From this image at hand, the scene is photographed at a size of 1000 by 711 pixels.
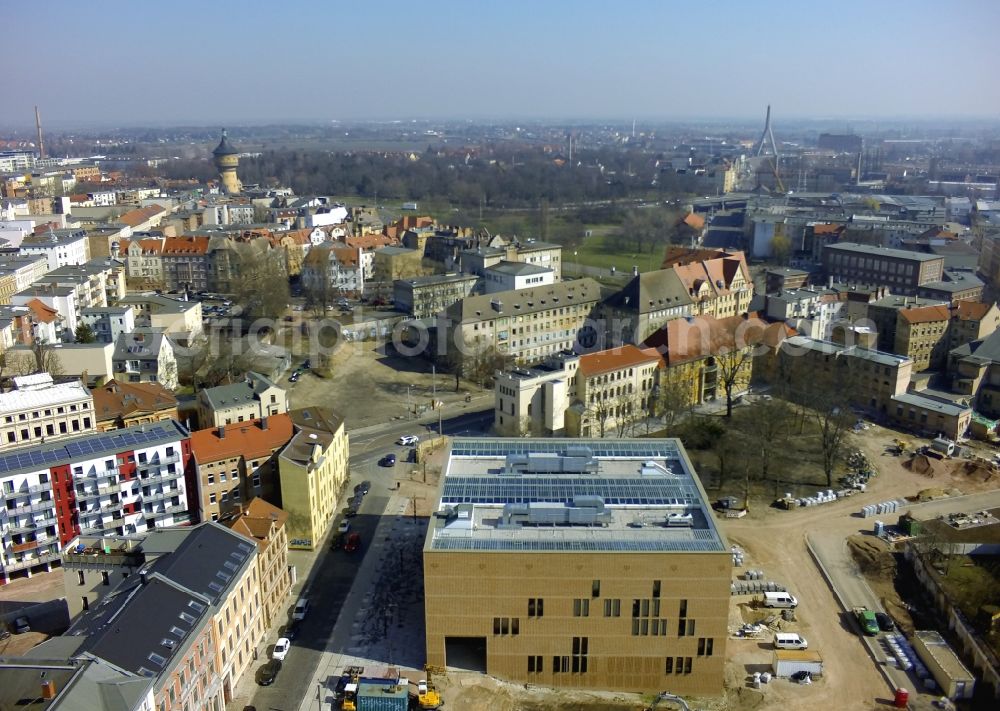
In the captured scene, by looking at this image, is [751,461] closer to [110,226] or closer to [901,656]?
[901,656]

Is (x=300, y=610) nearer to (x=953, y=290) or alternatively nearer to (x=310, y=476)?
(x=310, y=476)

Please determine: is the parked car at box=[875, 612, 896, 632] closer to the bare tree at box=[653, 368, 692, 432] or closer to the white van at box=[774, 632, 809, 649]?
the white van at box=[774, 632, 809, 649]

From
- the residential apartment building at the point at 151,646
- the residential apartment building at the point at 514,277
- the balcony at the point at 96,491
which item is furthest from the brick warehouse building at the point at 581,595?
the residential apartment building at the point at 514,277

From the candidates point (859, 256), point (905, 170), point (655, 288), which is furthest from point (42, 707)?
point (905, 170)

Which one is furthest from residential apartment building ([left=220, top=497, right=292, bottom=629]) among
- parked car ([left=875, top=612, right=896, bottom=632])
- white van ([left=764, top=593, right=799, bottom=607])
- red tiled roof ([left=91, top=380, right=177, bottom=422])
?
parked car ([left=875, top=612, right=896, bottom=632])

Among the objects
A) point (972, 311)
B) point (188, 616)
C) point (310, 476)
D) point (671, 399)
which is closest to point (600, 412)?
point (671, 399)

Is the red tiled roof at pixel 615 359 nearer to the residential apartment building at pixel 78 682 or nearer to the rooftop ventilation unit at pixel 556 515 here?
the rooftop ventilation unit at pixel 556 515
